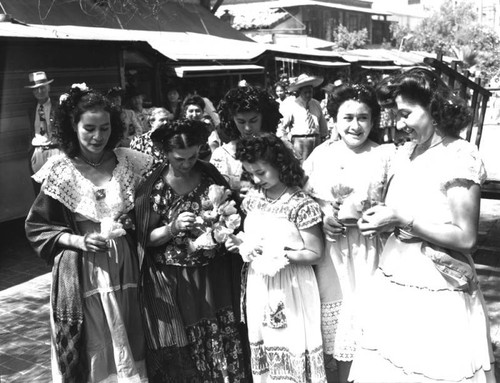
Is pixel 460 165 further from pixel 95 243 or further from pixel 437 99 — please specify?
pixel 95 243

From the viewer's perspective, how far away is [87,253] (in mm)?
2715

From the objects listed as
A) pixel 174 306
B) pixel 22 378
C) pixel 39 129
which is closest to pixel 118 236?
pixel 174 306

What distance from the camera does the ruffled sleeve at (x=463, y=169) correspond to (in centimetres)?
214

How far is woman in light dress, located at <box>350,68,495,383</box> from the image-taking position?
2.17 meters

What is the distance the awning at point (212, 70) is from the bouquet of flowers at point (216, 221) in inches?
303

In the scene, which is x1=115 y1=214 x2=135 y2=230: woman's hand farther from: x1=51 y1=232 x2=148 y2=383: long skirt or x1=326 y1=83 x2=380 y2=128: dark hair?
x1=326 y1=83 x2=380 y2=128: dark hair

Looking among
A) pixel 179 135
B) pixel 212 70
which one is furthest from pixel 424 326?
pixel 212 70

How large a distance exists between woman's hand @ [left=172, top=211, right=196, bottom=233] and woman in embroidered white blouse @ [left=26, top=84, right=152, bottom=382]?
28 centimetres

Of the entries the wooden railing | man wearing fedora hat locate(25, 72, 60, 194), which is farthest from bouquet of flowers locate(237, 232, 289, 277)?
man wearing fedora hat locate(25, 72, 60, 194)

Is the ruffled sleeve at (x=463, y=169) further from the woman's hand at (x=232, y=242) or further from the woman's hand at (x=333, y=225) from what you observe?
the woman's hand at (x=232, y=242)

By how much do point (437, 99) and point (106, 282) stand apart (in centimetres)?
188

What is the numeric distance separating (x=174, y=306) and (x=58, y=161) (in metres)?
1.01

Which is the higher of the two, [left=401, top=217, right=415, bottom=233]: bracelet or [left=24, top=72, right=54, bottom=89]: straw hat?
[left=24, top=72, right=54, bottom=89]: straw hat

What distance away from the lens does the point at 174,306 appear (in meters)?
2.78
